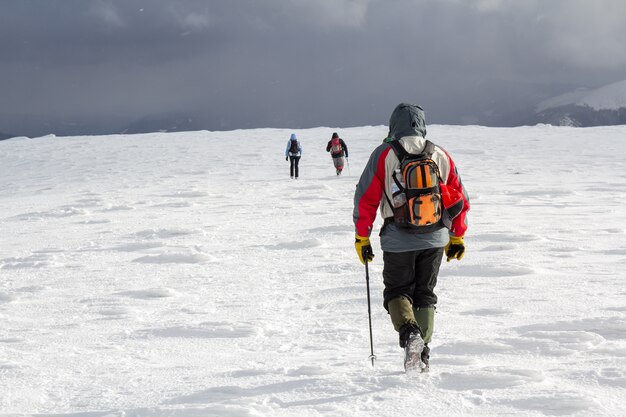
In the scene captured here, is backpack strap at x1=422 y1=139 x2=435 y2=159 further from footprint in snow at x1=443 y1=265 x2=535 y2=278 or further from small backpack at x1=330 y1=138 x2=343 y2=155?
small backpack at x1=330 y1=138 x2=343 y2=155

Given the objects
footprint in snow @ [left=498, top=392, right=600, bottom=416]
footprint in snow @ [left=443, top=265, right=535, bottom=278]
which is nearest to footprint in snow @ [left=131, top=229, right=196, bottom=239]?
footprint in snow @ [left=443, top=265, right=535, bottom=278]

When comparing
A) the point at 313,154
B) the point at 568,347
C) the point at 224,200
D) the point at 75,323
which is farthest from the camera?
the point at 313,154

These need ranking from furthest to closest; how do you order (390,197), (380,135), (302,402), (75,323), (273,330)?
(380,135), (75,323), (273,330), (390,197), (302,402)

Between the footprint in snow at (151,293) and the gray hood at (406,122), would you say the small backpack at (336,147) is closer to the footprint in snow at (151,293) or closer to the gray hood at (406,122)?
the footprint in snow at (151,293)

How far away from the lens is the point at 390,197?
4008 millimetres

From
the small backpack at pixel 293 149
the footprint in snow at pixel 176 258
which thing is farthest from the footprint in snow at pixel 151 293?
the small backpack at pixel 293 149

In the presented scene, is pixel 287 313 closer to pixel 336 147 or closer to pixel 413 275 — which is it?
pixel 413 275

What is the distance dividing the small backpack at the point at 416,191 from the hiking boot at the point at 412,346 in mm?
588

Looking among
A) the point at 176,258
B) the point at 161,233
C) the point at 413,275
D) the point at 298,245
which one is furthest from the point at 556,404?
the point at 161,233

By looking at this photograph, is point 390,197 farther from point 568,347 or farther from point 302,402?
point 568,347

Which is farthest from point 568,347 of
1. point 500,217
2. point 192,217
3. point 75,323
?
point 192,217

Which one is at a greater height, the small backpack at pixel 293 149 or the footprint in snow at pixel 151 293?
the small backpack at pixel 293 149

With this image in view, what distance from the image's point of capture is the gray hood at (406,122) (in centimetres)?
404

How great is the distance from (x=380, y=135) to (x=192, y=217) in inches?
1056
